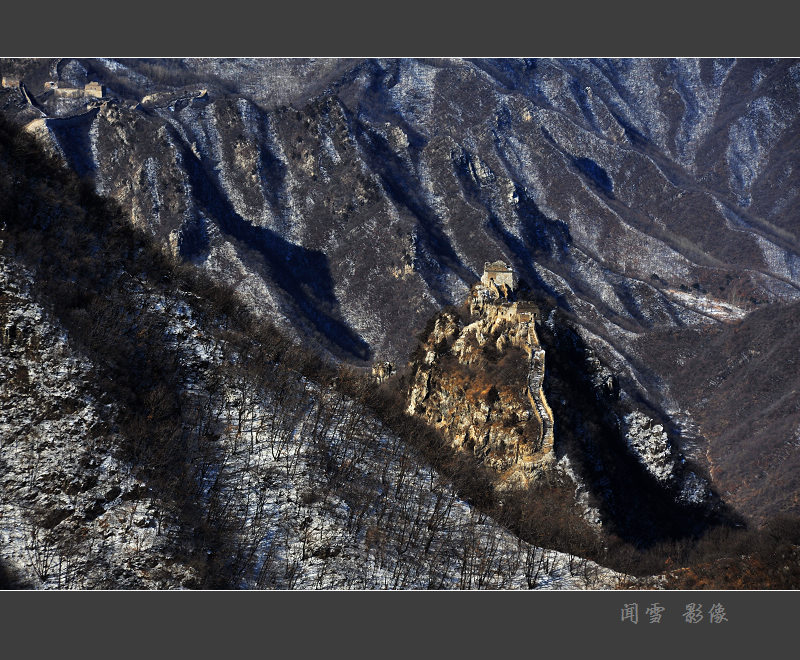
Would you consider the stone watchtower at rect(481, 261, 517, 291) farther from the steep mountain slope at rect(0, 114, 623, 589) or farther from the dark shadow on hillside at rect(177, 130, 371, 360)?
the dark shadow on hillside at rect(177, 130, 371, 360)

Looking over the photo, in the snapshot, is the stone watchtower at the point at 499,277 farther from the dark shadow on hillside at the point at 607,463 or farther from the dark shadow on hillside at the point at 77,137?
the dark shadow on hillside at the point at 77,137

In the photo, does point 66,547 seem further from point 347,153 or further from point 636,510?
point 347,153

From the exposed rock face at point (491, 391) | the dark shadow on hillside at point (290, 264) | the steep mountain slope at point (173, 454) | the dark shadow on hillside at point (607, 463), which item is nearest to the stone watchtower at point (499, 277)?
the dark shadow on hillside at point (607, 463)

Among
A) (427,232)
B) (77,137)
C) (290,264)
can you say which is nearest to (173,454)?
(290,264)

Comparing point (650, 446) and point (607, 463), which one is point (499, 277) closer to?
point (650, 446)

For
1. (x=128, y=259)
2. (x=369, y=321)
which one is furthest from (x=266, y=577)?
(x=369, y=321)

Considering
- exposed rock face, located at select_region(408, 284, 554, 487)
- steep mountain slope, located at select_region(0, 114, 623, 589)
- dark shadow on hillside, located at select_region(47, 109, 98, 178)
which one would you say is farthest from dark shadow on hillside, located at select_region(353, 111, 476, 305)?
steep mountain slope, located at select_region(0, 114, 623, 589)
